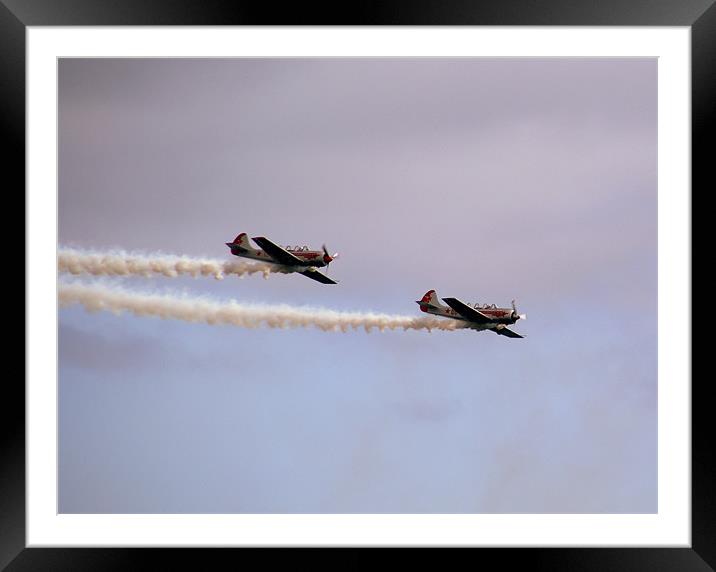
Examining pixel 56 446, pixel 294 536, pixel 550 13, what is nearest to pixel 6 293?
pixel 56 446

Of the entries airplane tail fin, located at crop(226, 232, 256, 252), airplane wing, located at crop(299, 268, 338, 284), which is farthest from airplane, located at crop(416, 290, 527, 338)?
airplane tail fin, located at crop(226, 232, 256, 252)

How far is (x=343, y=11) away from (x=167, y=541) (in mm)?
4305

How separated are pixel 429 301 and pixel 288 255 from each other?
3.74 meters

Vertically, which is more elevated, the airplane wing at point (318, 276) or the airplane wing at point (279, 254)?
the airplane wing at point (279, 254)

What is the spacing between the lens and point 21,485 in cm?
823

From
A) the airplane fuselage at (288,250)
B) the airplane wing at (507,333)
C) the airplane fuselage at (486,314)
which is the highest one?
the airplane fuselage at (288,250)

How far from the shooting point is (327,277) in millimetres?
21453

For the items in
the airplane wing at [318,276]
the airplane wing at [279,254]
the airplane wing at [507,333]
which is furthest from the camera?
the airplane wing at [507,333]

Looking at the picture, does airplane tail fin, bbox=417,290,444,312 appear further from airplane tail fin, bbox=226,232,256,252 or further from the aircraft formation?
airplane tail fin, bbox=226,232,256,252

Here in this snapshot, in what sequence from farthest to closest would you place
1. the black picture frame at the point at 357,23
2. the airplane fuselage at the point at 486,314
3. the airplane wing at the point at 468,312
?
the airplane fuselage at the point at 486,314
the airplane wing at the point at 468,312
the black picture frame at the point at 357,23

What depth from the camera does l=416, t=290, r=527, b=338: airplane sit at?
22.5 m

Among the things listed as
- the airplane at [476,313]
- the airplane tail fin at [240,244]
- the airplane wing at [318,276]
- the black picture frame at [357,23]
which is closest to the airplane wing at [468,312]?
the airplane at [476,313]

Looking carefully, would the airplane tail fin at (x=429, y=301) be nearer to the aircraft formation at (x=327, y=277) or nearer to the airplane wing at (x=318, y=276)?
the aircraft formation at (x=327, y=277)

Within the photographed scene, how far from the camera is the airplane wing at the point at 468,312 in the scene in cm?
2206
